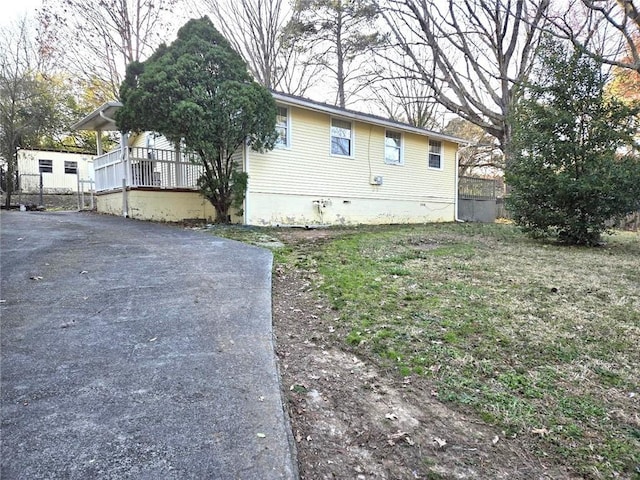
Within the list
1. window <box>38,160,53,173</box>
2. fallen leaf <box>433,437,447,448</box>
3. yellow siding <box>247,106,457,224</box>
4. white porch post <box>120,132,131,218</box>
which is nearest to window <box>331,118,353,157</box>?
yellow siding <box>247,106,457,224</box>

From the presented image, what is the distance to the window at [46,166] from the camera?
18734 millimetres

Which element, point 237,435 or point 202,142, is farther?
point 202,142

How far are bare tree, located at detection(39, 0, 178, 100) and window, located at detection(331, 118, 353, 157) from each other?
31.5ft

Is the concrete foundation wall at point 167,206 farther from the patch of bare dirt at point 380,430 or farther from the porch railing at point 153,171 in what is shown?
the patch of bare dirt at point 380,430

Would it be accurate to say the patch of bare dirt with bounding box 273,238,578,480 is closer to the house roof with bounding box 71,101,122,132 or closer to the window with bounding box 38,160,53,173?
the house roof with bounding box 71,101,122,132

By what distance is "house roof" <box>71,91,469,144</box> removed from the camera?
1030 centimetres

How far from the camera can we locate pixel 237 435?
5.60 ft

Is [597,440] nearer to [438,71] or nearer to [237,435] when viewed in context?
[237,435]

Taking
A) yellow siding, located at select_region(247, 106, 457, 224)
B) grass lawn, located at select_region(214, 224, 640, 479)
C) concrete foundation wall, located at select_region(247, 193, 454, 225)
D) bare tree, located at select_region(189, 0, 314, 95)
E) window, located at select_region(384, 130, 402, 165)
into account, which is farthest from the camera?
bare tree, located at select_region(189, 0, 314, 95)

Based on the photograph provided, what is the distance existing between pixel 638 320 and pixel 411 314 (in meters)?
1.96

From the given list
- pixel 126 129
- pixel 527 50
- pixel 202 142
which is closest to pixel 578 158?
pixel 202 142

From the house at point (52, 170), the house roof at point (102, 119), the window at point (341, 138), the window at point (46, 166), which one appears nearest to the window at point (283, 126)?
the window at point (341, 138)

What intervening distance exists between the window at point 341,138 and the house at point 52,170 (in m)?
12.4

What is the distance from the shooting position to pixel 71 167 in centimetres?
1977
